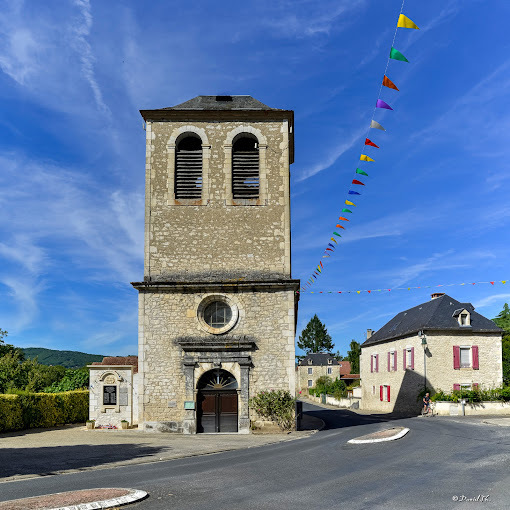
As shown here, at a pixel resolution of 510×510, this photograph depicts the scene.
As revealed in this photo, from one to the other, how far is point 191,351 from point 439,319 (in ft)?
61.2

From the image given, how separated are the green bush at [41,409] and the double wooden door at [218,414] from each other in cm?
705

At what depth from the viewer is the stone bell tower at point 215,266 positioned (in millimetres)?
17547

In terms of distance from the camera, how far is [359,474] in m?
9.13

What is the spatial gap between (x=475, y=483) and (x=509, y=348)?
148 feet

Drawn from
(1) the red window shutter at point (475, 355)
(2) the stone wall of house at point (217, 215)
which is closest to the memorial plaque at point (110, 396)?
(2) the stone wall of house at point (217, 215)

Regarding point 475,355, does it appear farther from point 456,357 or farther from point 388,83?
point 388,83

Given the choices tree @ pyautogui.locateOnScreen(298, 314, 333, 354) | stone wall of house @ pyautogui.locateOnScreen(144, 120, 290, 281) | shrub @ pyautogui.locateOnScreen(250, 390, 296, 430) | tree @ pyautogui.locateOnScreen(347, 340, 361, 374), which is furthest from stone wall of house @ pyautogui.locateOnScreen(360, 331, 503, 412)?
tree @ pyautogui.locateOnScreen(298, 314, 333, 354)

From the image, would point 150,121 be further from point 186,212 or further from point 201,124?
point 186,212

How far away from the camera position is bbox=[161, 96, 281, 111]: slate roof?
19620 mm

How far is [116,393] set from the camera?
66.1ft

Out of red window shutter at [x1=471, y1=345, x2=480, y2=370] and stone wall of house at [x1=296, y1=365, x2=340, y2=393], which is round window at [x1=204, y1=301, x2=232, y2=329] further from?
stone wall of house at [x1=296, y1=365, x2=340, y2=393]

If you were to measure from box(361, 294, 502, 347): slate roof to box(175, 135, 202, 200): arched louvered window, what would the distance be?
56.8 ft

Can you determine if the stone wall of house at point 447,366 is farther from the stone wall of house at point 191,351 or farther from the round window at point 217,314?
the round window at point 217,314

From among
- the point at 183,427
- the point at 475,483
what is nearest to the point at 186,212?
the point at 183,427
